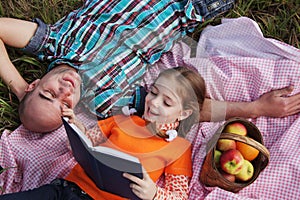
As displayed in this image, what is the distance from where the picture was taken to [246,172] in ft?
7.08

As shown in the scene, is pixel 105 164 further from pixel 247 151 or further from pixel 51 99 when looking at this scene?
pixel 247 151

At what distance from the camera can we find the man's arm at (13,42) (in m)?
2.50

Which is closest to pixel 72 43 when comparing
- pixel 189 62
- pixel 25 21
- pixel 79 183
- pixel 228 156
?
pixel 25 21

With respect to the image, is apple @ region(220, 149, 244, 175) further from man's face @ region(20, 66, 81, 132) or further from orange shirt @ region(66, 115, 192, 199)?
man's face @ region(20, 66, 81, 132)

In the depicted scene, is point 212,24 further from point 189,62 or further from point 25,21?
point 25,21

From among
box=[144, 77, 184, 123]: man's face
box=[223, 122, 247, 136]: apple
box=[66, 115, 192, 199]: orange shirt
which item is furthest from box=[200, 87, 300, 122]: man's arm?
box=[144, 77, 184, 123]: man's face

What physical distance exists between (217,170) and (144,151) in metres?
0.31

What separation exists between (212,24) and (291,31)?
0.41 meters

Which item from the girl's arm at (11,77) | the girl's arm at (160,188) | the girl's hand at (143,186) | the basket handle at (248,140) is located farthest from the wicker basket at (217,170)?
the girl's arm at (11,77)

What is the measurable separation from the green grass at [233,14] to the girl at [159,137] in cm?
64

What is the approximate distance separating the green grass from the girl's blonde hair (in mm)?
672

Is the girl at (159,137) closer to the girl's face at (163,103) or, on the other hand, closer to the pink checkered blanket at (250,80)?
the girl's face at (163,103)

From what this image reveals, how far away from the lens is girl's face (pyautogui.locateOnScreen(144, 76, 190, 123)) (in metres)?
2.00

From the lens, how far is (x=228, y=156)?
213cm
